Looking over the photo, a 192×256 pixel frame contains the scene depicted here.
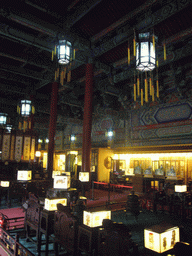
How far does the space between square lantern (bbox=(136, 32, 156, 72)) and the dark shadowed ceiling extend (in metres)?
1.46

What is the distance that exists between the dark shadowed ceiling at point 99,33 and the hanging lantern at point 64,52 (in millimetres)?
349

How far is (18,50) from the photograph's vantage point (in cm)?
948

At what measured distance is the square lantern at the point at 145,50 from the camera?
434 centimetres

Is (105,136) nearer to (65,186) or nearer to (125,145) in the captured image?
(125,145)

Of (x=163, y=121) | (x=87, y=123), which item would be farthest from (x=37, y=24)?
(x=163, y=121)

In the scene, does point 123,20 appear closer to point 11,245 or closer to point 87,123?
point 87,123

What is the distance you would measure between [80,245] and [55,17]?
7.33 m

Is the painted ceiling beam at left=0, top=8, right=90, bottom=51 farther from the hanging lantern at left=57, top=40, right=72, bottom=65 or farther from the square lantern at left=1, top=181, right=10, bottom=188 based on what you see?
the square lantern at left=1, top=181, right=10, bottom=188

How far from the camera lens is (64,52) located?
17.9 feet

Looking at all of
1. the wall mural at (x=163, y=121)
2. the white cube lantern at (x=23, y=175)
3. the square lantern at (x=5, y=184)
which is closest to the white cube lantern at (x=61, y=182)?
the white cube lantern at (x=23, y=175)

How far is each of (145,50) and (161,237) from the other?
11.4 feet

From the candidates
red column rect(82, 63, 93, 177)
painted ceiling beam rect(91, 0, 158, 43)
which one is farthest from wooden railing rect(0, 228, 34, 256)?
painted ceiling beam rect(91, 0, 158, 43)

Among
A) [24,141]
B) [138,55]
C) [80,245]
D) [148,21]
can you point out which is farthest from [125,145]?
[80,245]

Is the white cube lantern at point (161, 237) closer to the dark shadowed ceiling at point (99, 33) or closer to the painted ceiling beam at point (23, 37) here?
the dark shadowed ceiling at point (99, 33)
